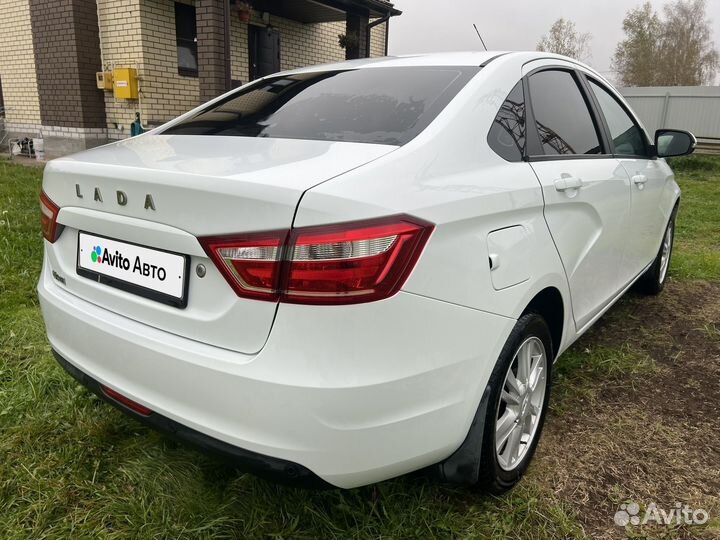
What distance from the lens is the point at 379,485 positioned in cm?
204

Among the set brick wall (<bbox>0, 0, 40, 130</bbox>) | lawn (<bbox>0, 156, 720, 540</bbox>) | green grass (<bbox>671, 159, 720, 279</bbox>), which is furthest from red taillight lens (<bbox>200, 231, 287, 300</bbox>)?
brick wall (<bbox>0, 0, 40, 130</bbox>)

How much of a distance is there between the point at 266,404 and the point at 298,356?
15 centimetres

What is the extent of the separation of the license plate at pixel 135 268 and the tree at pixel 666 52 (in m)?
45.5

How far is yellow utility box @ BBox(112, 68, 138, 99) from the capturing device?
30.1 feet

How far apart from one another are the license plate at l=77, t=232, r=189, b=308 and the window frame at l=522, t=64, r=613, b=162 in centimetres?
125

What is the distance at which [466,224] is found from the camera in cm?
160

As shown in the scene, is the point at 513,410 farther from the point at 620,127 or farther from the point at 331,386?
the point at 620,127

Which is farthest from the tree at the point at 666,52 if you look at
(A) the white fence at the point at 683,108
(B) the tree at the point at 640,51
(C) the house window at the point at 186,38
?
(C) the house window at the point at 186,38

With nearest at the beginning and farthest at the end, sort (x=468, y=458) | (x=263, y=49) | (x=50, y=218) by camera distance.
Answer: (x=468, y=458) < (x=50, y=218) < (x=263, y=49)

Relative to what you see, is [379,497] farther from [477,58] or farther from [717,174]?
[717,174]

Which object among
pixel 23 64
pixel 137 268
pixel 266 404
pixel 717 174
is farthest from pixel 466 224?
pixel 717 174

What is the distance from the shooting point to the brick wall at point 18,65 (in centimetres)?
1079

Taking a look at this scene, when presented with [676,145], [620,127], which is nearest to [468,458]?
[620,127]

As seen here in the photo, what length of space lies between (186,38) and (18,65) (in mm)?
3721
